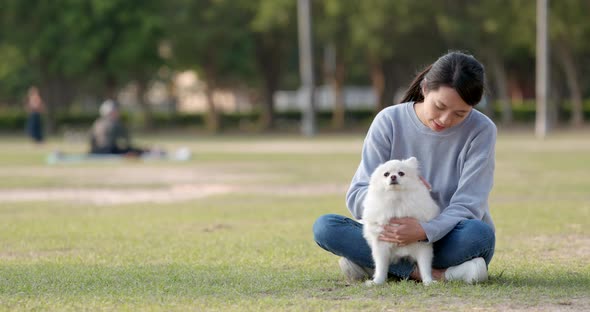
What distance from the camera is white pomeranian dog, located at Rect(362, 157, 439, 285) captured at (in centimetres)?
693

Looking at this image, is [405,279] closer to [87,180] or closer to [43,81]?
[87,180]

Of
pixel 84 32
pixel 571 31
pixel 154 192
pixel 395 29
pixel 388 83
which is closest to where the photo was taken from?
pixel 154 192

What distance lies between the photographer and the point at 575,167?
74.4 feet

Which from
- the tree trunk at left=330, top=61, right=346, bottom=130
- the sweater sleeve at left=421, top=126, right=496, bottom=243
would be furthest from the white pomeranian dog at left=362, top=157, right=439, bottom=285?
the tree trunk at left=330, top=61, right=346, bottom=130

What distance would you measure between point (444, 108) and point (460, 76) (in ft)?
0.85

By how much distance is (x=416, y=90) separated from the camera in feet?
25.0

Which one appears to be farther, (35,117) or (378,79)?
(378,79)

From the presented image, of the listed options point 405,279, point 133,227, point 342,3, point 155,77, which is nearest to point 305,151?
point 342,3

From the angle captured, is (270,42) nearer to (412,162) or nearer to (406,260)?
(406,260)

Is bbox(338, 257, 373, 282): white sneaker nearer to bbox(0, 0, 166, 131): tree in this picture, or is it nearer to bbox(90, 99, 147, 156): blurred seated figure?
bbox(90, 99, 147, 156): blurred seated figure

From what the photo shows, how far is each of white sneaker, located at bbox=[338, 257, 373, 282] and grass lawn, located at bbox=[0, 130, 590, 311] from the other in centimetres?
7

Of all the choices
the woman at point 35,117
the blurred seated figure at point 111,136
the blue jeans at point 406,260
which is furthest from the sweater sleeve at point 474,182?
the woman at point 35,117

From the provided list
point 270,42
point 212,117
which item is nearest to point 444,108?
point 270,42

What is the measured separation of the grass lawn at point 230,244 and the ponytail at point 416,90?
1317 mm
